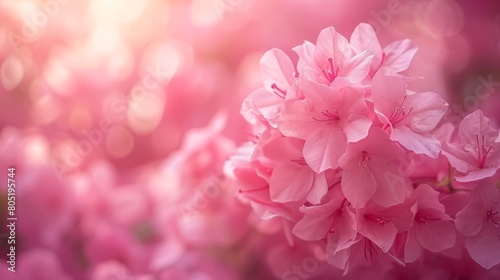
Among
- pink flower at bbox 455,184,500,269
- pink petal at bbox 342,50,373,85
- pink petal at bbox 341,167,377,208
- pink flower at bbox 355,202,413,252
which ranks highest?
pink petal at bbox 342,50,373,85

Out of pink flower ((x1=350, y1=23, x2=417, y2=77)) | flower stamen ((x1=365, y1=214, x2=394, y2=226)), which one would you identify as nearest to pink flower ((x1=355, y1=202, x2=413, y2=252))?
flower stamen ((x1=365, y1=214, x2=394, y2=226))

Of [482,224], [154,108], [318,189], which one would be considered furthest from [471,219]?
[154,108]

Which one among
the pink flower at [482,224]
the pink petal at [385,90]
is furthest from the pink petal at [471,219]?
the pink petal at [385,90]

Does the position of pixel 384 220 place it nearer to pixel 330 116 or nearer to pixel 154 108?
pixel 330 116

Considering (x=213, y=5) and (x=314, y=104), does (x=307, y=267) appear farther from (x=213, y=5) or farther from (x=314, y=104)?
(x=213, y=5)

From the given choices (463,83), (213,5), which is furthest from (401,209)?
(213,5)

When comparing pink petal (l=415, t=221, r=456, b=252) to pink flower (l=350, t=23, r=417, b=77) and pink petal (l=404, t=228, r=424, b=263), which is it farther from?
pink flower (l=350, t=23, r=417, b=77)

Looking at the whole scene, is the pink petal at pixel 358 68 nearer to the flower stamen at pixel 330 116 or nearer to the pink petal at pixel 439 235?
the flower stamen at pixel 330 116
